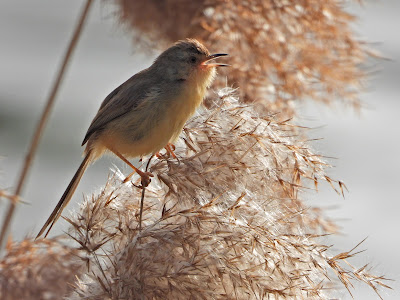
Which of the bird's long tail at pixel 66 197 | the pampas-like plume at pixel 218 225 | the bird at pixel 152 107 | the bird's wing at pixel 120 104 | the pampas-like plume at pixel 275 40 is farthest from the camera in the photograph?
the pampas-like plume at pixel 275 40

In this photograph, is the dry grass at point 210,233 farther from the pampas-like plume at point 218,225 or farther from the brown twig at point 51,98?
the brown twig at point 51,98

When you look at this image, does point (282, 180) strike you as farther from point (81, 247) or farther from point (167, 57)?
point (167, 57)

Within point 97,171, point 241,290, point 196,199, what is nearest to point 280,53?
point 196,199

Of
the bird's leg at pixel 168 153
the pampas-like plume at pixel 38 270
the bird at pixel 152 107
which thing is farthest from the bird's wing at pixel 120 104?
the pampas-like plume at pixel 38 270

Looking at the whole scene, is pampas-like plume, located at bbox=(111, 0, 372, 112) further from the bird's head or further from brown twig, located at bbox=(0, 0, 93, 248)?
brown twig, located at bbox=(0, 0, 93, 248)

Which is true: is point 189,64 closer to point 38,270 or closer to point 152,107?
point 152,107

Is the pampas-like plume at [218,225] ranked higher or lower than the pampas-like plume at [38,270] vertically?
higher
